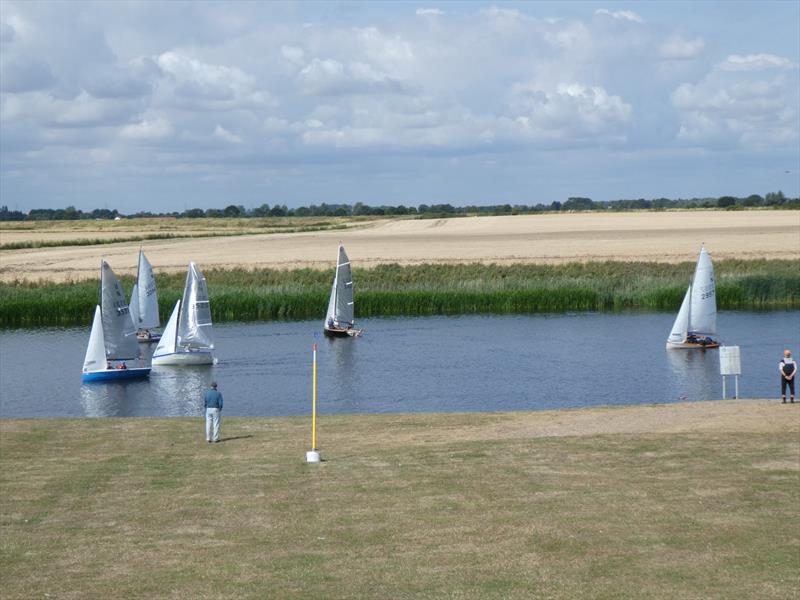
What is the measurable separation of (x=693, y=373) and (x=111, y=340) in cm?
2343

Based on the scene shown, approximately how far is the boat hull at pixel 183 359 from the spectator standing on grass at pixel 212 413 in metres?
23.3

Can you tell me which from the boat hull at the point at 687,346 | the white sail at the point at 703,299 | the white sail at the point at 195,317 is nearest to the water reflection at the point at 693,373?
the boat hull at the point at 687,346

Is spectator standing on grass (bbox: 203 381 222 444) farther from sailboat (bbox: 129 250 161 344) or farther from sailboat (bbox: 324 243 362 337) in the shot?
sailboat (bbox: 129 250 161 344)

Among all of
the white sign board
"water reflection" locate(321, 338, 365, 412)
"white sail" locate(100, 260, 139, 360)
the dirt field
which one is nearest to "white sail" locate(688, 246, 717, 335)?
"water reflection" locate(321, 338, 365, 412)

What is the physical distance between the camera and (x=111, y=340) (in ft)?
145

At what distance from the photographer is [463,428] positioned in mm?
26266

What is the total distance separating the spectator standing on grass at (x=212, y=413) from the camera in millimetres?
24188

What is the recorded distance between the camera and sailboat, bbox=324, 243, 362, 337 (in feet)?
186

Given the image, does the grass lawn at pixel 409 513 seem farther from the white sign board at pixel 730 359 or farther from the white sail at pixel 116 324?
the white sail at pixel 116 324

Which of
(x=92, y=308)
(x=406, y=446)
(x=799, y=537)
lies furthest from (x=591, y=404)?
(x=92, y=308)

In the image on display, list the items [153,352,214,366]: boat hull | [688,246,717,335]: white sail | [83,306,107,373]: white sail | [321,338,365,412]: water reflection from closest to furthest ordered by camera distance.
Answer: [321,338,365,412]: water reflection
[83,306,107,373]: white sail
[688,246,717,335]: white sail
[153,352,214,366]: boat hull

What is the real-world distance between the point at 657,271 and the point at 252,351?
34.2 meters

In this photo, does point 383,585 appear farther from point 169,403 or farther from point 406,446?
point 169,403

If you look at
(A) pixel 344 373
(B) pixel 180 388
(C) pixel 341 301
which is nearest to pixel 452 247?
(C) pixel 341 301
